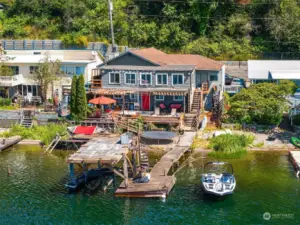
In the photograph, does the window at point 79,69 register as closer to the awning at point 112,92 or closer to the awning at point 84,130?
the awning at point 112,92

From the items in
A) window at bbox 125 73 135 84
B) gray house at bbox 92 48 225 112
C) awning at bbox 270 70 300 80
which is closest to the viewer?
gray house at bbox 92 48 225 112

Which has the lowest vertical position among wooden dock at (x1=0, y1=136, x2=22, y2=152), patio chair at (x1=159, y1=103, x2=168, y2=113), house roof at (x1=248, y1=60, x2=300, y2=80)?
wooden dock at (x1=0, y1=136, x2=22, y2=152)

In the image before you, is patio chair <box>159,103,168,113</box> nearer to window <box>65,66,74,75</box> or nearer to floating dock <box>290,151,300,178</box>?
window <box>65,66,74,75</box>

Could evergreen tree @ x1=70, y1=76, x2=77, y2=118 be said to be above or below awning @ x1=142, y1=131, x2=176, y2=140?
above

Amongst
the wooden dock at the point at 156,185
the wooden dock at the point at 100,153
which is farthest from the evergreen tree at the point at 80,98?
the wooden dock at the point at 156,185

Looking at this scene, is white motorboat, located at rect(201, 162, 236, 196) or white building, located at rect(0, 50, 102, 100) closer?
white motorboat, located at rect(201, 162, 236, 196)

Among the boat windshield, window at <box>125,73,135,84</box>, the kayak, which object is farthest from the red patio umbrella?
the kayak
